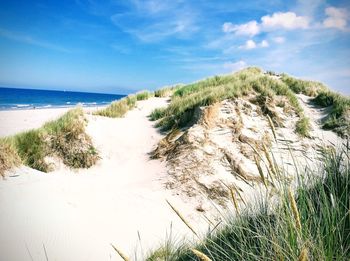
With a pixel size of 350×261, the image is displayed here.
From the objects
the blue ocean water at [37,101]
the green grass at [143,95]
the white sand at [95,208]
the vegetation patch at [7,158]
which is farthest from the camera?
the blue ocean water at [37,101]

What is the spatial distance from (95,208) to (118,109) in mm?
6414

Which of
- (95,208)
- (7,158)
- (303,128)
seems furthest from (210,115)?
(7,158)

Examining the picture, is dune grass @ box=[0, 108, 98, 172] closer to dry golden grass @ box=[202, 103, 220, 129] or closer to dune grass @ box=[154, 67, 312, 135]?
dune grass @ box=[154, 67, 312, 135]

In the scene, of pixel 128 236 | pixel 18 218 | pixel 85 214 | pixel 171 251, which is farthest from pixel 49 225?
pixel 171 251

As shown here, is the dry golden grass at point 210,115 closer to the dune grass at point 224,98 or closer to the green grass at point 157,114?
the dune grass at point 224,98

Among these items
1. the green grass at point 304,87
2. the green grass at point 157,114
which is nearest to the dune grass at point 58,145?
the green grass at point 157,114

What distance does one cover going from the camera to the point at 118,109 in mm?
11648

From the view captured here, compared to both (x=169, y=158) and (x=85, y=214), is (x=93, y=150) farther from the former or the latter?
(x=85, y=214)

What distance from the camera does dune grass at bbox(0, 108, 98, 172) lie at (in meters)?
7.66

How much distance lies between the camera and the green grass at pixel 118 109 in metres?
11.2

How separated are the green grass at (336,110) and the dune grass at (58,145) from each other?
7568mm

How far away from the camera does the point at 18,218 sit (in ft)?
13.5

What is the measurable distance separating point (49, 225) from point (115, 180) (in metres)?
3.44

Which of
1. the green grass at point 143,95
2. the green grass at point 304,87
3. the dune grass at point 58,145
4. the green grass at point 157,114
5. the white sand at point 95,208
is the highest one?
the green grass at point 304,87
